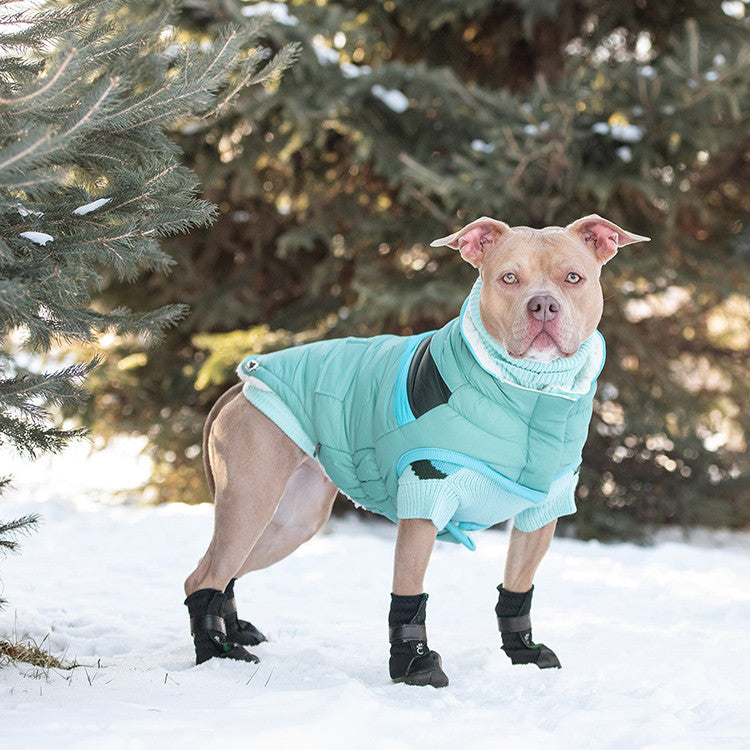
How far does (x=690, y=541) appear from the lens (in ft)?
26.8

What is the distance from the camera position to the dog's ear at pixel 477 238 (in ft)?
11.1

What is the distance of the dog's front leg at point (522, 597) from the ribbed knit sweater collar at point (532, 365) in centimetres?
63

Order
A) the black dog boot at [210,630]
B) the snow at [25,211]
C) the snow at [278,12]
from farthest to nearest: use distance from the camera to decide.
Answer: the snow at [278,12], the black dog boot at [210,630], the snow at [25,211]

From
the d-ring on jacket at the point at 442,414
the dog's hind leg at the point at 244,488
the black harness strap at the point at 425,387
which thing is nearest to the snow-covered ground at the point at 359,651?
the dog's hind leg at the point at 244,488

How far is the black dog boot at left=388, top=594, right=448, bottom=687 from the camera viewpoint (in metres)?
3.20

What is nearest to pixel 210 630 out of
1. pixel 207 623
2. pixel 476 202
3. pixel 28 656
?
pixel 207 623

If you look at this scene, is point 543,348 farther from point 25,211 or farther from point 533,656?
point 25,211

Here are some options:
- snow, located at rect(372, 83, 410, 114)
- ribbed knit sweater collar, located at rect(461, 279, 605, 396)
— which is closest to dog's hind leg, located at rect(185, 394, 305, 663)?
ribbed knit sweater collar, located at rect(461, 279, 605, 396)

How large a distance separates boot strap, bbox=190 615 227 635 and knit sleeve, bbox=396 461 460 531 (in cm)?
91

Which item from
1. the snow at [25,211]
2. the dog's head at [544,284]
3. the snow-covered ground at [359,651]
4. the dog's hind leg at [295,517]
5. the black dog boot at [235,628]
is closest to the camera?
the snow-covered ground at [359,651]

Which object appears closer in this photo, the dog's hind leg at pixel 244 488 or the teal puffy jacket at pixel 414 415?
the teal puffy jacket at pixel 414 415

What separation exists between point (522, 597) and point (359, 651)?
0.73 m

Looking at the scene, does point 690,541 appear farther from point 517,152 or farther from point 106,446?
point 106,446

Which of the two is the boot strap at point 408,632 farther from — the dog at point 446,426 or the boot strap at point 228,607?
the boot strap at point 228,607
